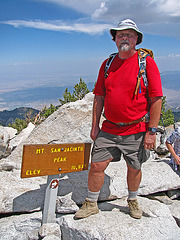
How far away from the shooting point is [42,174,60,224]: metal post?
4496 mm

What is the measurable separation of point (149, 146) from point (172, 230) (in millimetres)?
1606

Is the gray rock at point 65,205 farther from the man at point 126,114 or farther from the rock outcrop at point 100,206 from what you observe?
the man at point 126,114

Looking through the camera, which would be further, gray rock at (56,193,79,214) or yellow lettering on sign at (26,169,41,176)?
gray rock at (56,193,79,214)

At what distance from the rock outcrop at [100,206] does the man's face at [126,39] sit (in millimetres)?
3239

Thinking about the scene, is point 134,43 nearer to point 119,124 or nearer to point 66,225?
point 119,124

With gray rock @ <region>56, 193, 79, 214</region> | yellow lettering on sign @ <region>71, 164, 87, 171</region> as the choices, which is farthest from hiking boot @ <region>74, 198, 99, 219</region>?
yellow lettering on sign @ <region>71, 164, 87, 171</region>

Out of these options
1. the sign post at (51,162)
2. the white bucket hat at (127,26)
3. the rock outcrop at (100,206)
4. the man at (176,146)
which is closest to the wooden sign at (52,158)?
the sign post at (51,162)

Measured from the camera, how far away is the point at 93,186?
449cm

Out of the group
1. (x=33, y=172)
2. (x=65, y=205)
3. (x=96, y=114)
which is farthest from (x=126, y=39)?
(x=65, y=205)

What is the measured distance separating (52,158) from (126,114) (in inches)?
65.7

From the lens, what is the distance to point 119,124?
4.23 metres

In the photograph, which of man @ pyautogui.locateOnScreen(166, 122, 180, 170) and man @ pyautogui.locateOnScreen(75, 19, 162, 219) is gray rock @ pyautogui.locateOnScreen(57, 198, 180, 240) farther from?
man @ pyautogui.locateOnScreen(166, 122, 180, 170)

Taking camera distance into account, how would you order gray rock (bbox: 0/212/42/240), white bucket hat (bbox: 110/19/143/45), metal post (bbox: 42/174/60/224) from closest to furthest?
white bucket hat (bbox: 110/19/143/45) < metal post (bbox: 42/174/60/224) < gray rock (bbox: 0/212/42/240)

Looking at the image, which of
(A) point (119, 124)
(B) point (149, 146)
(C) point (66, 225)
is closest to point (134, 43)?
(A) point (119, 124)
